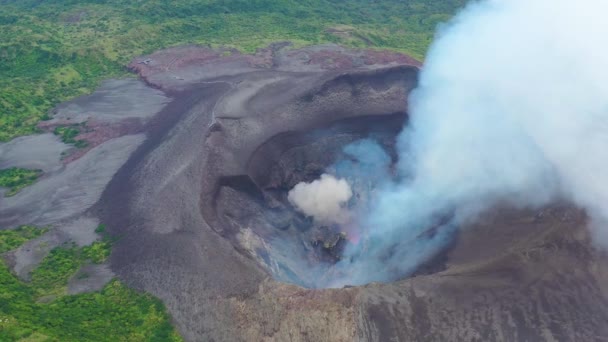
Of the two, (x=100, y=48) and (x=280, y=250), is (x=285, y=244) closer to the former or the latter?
(x=280, y=250)

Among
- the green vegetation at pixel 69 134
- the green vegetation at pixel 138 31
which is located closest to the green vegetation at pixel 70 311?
the green vegetation at pixel 69 134

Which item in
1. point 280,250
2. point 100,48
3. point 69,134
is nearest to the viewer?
point 280,250

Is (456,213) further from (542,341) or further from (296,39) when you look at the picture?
(296,39)

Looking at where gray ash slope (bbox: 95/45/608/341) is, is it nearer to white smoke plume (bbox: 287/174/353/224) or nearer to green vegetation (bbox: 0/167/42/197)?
white smoke plume (bbox: 287/174/353/224)

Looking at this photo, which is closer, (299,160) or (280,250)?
(280,250)

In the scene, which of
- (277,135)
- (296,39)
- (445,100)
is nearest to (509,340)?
(445,100)

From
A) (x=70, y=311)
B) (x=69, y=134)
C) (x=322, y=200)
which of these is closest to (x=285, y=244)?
(x=322, y=200)

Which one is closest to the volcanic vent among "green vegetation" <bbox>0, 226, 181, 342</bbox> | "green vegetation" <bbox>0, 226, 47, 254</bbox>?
"green vegetation" <bbox>0, 226, 181, 342</bbox>
